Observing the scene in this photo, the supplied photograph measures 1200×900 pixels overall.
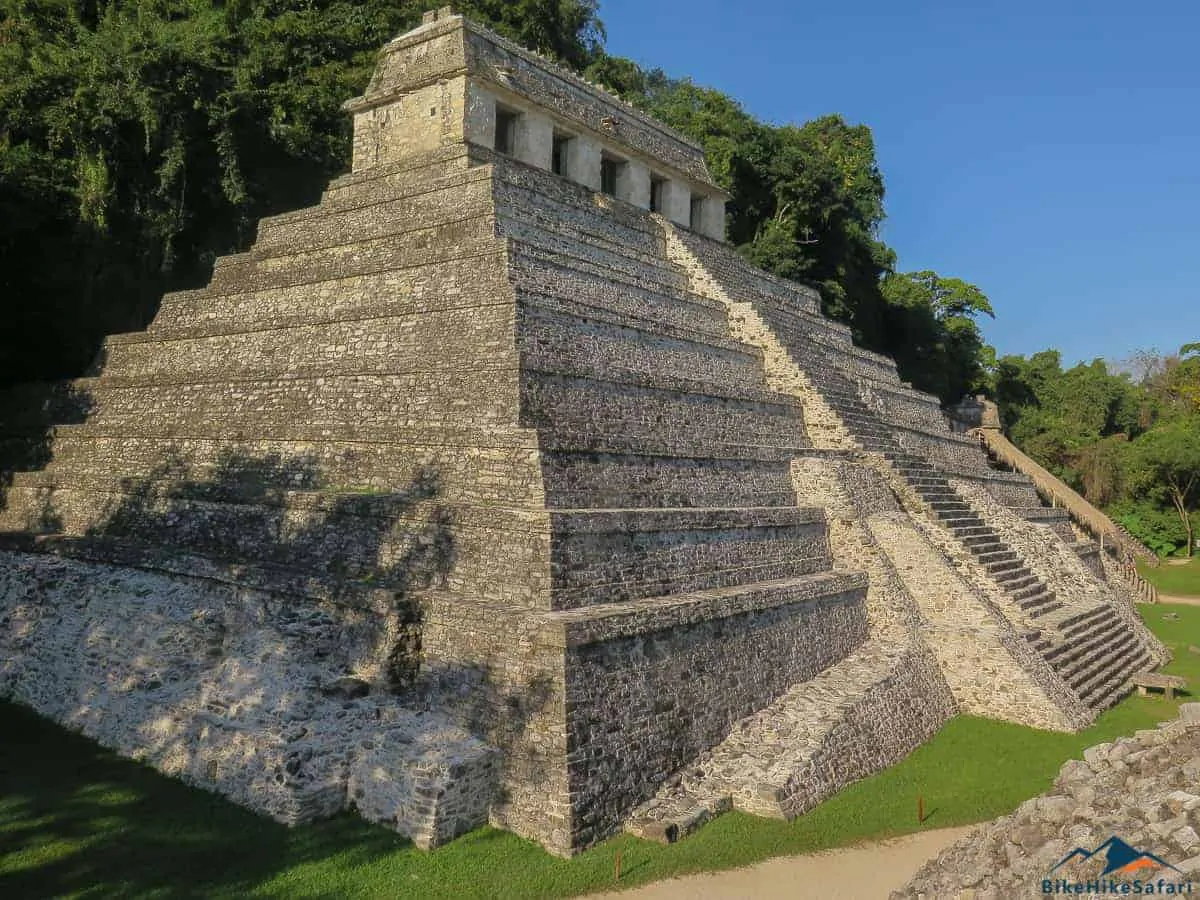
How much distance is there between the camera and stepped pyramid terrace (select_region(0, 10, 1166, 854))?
9.12m

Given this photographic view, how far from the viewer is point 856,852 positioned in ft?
30.2

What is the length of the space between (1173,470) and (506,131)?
31997 mm

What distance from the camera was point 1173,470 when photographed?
36375 mm

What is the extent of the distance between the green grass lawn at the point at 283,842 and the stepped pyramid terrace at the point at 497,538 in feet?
0.87

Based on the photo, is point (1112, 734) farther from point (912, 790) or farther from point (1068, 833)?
point (1068, 833)

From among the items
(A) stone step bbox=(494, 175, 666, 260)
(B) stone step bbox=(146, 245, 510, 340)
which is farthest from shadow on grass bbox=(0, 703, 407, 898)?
(A) stone step bbox=(494, 175, 666, 260)

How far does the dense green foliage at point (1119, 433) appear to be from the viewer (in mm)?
36531

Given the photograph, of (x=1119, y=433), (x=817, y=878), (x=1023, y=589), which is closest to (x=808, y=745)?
(x=817, y=878)

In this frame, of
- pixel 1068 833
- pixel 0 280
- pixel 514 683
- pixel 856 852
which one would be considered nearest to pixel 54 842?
pixel 514 683

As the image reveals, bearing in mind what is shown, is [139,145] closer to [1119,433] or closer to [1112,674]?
[1112,674]

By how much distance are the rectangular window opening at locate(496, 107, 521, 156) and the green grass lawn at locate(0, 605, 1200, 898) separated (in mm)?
12943

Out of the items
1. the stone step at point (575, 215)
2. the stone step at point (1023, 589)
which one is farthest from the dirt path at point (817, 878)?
Answer: the stone step at point (575, 215)

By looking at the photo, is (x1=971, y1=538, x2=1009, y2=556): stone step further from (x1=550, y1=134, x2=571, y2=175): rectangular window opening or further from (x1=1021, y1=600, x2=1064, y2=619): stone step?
(x1=550, y1=134, x2=571, y2=175): rectangular window opening

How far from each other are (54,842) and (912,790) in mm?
9039
